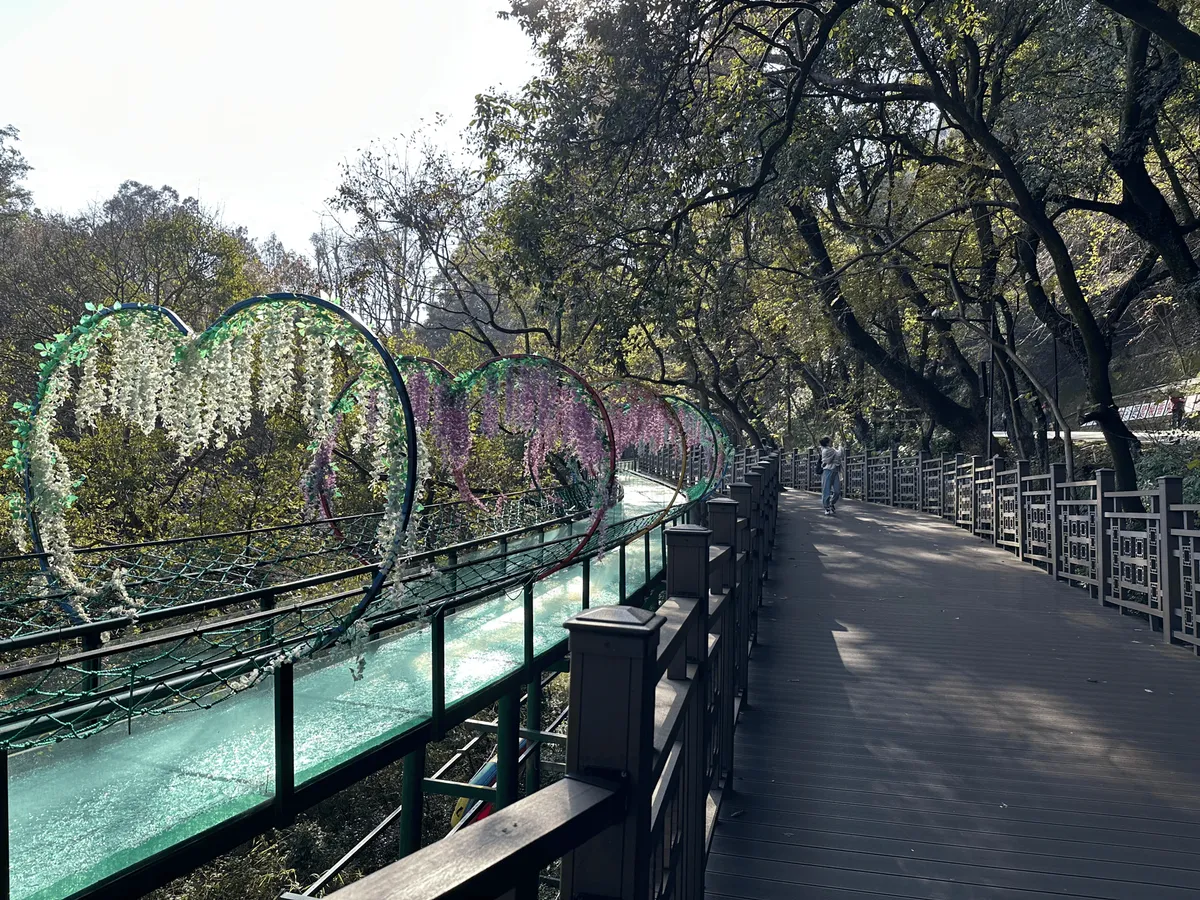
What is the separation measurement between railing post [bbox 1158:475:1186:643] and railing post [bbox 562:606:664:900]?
7502 mm

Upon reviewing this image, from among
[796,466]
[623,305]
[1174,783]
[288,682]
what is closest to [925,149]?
[623,305]

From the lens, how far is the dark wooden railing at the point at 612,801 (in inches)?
49.1

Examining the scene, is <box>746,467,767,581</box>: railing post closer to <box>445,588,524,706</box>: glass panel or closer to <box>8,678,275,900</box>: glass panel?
<box>445,588,524,706</box>: glass panel

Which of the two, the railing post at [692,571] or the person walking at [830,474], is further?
the person walking at [830,474]

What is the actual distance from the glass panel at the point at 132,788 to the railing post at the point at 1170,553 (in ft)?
24.0

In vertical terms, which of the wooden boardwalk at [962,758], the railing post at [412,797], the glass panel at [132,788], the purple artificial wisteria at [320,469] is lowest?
the railing post at [412,797]

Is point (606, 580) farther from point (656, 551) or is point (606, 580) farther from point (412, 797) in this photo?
point (412, 797)

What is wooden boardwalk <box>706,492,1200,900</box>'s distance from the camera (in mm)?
3467

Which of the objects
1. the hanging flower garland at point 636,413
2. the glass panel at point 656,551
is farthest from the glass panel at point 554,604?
the hanging flower garland at point 636,413

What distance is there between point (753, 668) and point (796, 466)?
2914cm

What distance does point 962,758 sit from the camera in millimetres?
4676

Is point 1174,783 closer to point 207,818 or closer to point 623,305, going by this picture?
point 207,818

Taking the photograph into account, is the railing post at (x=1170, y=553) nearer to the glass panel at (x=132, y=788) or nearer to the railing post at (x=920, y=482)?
the glass panel at (x=132, y=788)

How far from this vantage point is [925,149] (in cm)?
1495
